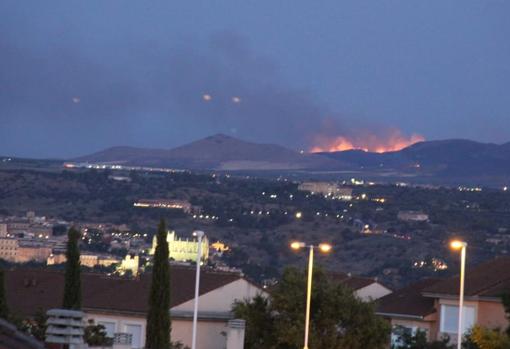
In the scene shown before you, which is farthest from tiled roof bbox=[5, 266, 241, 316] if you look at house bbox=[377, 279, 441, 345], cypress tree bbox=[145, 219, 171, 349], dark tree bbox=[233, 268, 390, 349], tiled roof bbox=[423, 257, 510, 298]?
cypress tree bbox=[145, 219, 171, 349]

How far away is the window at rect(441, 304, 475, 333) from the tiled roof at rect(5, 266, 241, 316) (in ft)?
23.4

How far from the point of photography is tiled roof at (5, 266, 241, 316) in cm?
5481

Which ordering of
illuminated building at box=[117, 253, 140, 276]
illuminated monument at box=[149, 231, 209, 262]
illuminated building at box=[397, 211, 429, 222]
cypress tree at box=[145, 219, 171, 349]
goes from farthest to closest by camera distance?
illuminated building at box=[397, 211, 429, 222]
illuminated monument at box=[149, 231, 209, 262]
illuminated building at box=[117, 253, 140, 276]
cypress tree at box=[145, 219, 171, 349]

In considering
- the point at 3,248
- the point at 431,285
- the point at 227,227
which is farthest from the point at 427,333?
the point at 227,227

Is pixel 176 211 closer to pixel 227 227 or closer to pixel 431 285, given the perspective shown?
pixel 227 227

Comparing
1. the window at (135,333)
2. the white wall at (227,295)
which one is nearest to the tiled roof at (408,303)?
the white wall at (227,295)

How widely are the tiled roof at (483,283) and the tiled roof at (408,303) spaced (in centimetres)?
56

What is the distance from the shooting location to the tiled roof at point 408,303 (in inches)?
2263

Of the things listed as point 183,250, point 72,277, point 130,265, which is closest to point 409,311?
point 72,277

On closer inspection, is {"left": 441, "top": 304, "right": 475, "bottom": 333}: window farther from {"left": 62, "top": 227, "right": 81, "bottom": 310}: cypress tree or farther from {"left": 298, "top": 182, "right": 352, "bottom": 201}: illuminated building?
{"left": 298, "top": 182, "right": 352, "bottom": 201}: illuminated building

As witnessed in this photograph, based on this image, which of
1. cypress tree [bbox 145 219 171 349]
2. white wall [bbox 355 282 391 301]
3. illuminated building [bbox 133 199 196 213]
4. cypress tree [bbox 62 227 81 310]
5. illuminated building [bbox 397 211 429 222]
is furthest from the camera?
illuminated building [bbox 133 199 196 213]

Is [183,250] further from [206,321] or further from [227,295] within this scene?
[206,321]

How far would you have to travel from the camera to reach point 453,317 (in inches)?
2160

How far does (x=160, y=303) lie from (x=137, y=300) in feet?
31.9
